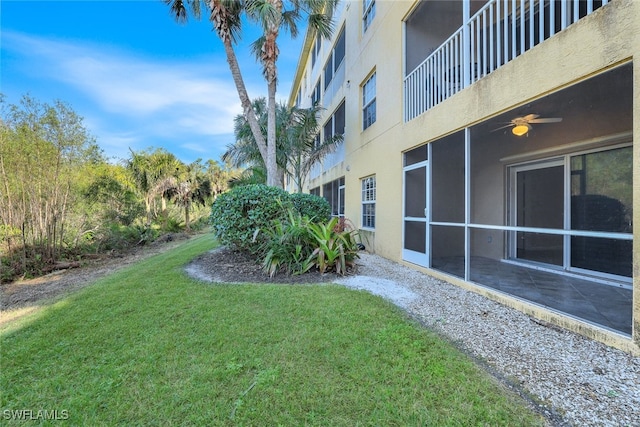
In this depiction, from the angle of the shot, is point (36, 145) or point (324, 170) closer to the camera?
point (36, 145)

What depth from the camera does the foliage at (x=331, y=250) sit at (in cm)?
574

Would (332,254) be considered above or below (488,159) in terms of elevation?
below

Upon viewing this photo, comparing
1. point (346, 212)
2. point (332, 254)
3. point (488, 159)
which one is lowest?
point (332, 254)

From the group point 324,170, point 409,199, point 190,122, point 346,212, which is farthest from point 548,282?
point 190,122

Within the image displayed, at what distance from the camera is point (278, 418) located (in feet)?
6.45

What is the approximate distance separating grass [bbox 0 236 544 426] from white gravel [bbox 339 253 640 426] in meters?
0.26

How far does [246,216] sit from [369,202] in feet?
13.3

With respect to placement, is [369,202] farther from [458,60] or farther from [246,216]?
[458,60]

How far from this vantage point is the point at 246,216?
666cm

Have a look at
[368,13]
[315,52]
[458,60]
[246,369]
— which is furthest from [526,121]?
[315,52]

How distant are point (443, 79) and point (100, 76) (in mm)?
10451

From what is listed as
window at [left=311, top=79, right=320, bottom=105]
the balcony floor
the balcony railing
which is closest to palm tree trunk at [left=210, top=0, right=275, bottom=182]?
the balcony railing

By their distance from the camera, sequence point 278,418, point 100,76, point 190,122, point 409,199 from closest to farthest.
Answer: point 278,418 → point 409,199 → point 100,76 → point 190,122

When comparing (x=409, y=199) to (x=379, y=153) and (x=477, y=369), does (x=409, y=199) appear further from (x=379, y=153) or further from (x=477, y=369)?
(x=477, y=369)
